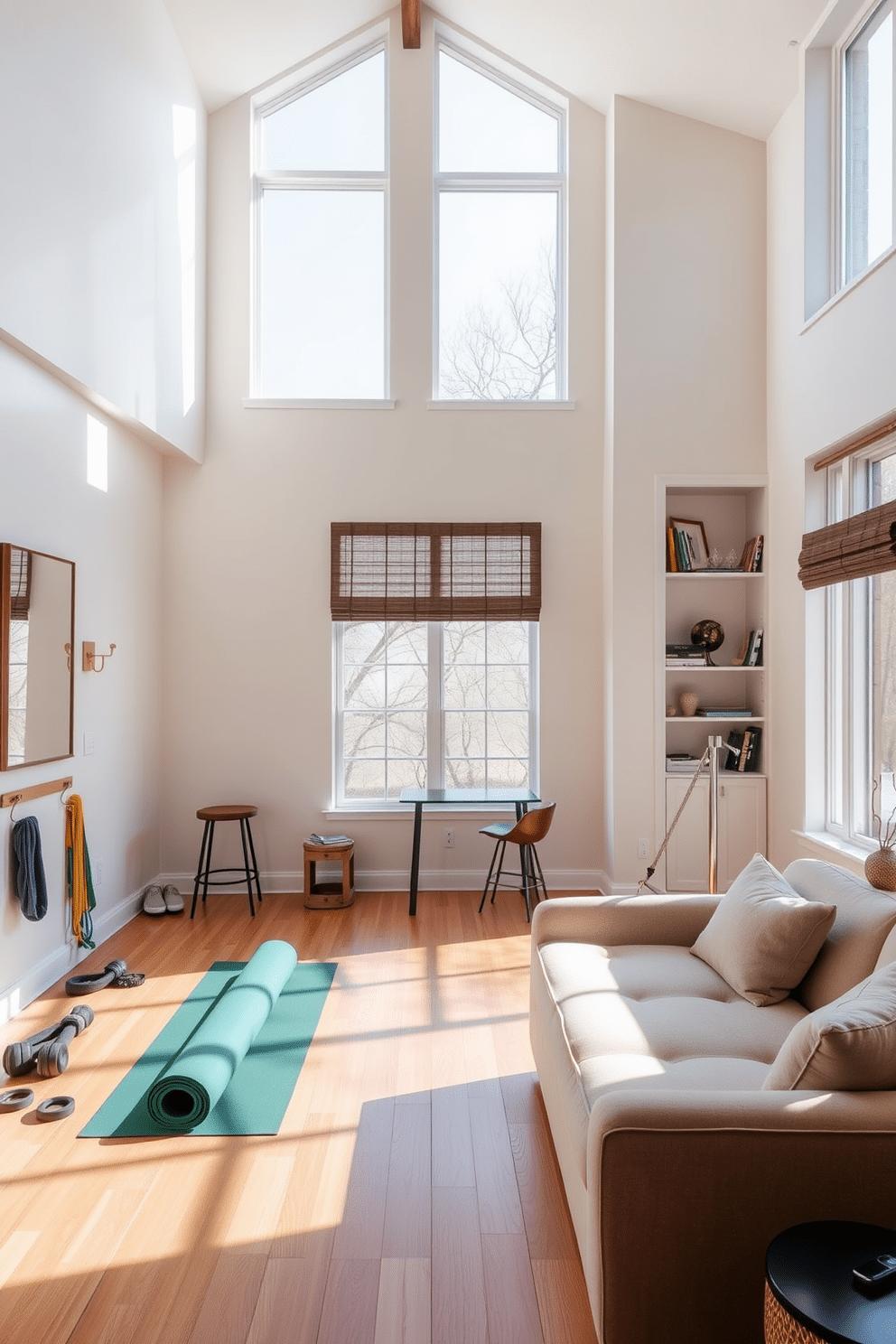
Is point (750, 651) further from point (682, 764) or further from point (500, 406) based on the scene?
point (500, 406)

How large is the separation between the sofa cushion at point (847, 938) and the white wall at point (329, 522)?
3.32m

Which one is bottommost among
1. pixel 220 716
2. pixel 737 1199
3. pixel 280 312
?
pixel 737 1199

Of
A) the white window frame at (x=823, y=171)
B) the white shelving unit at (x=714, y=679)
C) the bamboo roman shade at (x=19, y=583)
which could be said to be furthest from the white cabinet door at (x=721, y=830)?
the bamboo roman shade at (x=19, y=583)

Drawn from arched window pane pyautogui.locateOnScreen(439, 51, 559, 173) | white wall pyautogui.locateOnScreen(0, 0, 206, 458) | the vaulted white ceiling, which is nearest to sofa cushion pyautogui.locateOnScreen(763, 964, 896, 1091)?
white wall pyautogui.locateOnScreen(0, 0, 206, 458)

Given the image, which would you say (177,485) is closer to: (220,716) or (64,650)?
(220,716)

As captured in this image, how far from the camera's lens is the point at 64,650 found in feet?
14.8

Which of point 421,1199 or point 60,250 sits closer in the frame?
point 421,1199

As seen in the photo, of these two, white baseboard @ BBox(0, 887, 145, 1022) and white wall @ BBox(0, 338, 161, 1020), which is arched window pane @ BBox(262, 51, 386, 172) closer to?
white wall @ BBox(0, 338, 161, 1020)

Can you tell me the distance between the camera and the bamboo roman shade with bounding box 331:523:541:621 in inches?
241

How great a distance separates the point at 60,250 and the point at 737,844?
183 inches

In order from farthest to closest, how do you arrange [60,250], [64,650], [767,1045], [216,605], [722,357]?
[216,605]
[722,357]
[64,650]
[60,250]
[767,1045]

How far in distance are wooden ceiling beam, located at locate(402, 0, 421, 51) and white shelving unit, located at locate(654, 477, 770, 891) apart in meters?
3.28

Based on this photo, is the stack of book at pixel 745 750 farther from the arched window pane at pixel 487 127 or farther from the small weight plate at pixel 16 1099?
the small weight plate at pixel 16 1099

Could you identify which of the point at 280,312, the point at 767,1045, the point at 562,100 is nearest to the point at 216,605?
the point at 280,312
